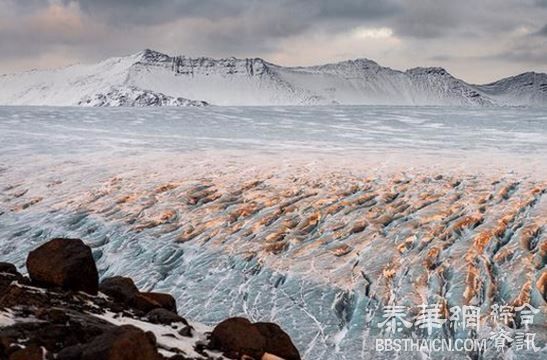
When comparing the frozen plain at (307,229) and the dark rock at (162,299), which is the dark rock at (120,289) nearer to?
the dark rock at (162,299)

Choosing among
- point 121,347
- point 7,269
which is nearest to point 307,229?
point 7,269

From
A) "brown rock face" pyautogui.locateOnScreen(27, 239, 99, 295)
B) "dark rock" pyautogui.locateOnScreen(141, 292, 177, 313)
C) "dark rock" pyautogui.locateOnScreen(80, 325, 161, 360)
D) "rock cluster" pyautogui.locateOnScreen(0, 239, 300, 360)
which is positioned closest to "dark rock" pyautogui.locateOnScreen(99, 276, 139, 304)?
"rock cluster" pyautogui.locateOnScreen(0, 239, 300, 360)

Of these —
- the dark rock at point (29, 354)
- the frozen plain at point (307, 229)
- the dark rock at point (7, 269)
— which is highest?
the dark rock at point (29, 354)

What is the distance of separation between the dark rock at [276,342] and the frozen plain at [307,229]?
2.75m

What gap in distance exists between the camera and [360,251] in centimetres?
1634

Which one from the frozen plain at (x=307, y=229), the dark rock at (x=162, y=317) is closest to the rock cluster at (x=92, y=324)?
the dark rock at (x=162, y=317)

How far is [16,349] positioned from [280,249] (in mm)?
10341

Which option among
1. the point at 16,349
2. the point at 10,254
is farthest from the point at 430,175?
the point at 16,349

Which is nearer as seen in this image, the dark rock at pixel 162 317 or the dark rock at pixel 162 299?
the dark rock at pixel 162 317

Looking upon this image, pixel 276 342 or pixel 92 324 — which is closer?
pixel 92 324

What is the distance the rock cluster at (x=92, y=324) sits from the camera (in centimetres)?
735

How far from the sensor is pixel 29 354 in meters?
7.08

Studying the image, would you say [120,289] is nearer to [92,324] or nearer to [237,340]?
[92,324]

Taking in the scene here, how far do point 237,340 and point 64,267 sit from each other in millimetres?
3593
